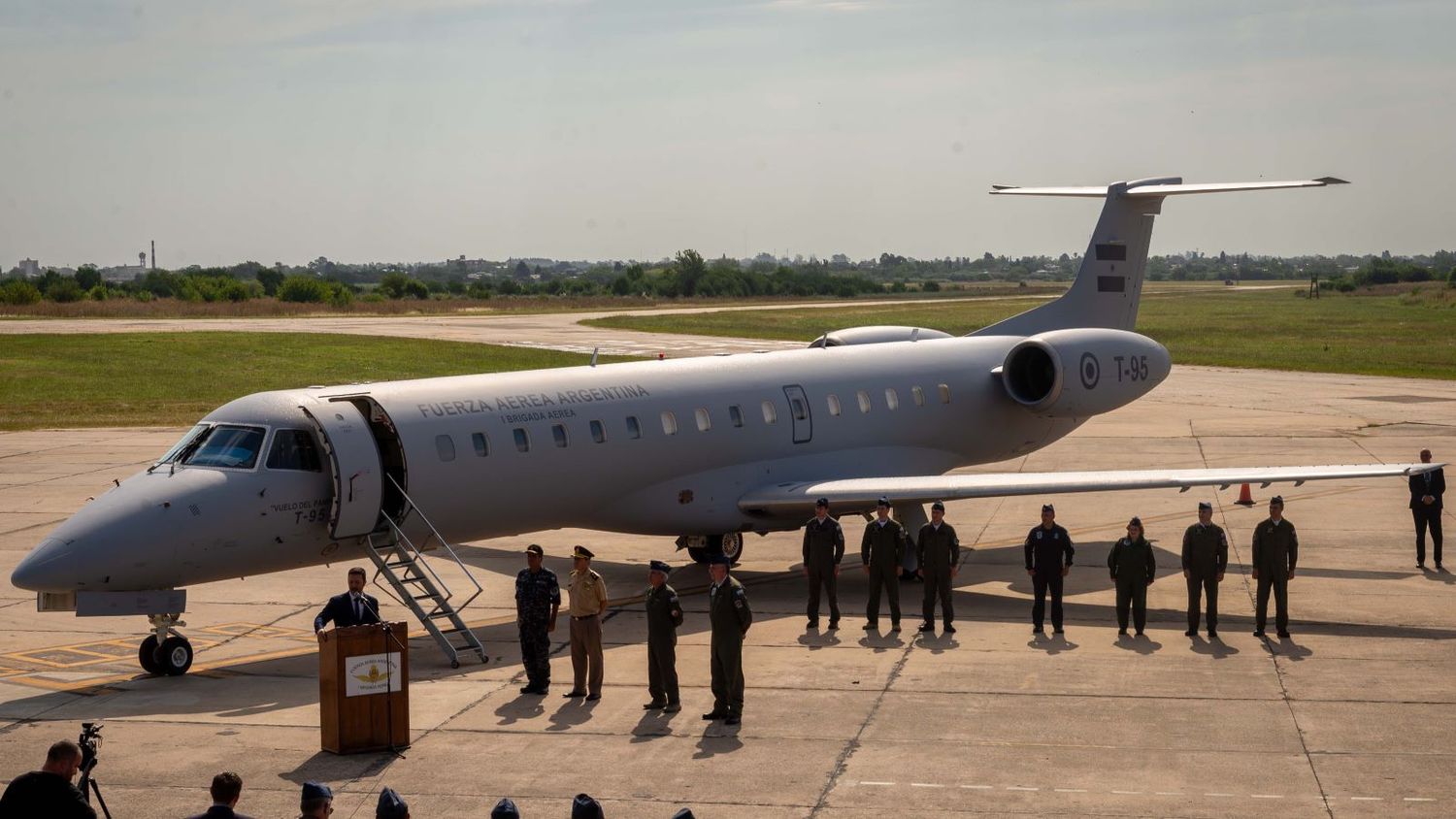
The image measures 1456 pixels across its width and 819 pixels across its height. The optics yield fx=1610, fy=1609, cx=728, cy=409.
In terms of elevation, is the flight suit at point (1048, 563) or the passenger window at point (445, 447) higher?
the passenger window at point (445, 447)

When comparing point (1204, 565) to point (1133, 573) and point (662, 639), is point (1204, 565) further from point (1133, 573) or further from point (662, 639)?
point (662, 639)

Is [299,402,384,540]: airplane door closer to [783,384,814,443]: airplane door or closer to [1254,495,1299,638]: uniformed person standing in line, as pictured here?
[783,384,814,443]: airplane door

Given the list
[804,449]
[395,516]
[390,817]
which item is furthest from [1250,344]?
[390,817]

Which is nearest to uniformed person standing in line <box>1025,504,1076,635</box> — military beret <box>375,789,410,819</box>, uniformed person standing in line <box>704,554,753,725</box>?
uniformed person standing in line <box>704,554,753,725</box>

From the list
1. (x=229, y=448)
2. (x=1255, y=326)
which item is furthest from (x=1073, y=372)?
(x=1255, y=326)

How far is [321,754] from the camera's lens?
46.6 ft

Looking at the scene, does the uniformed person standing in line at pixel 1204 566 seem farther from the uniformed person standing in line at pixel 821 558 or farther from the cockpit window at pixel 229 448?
the cockpit window at pixel 229 448

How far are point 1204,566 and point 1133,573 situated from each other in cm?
80

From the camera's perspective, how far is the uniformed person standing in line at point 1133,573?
61.5 ft

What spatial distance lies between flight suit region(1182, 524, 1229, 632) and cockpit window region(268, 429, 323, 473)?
10047 mm

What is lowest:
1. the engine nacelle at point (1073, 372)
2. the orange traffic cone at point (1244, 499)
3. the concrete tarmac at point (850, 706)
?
the concrete tarmac at point (850, 706)

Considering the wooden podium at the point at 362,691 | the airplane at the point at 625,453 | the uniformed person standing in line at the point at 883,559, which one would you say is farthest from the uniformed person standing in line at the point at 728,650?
the uniformed person standing in line at the point at 883,559

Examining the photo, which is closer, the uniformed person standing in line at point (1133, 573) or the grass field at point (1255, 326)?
the uniformed person standing in line at point (1133, 573)

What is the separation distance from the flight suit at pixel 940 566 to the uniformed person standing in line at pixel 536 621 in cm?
491
